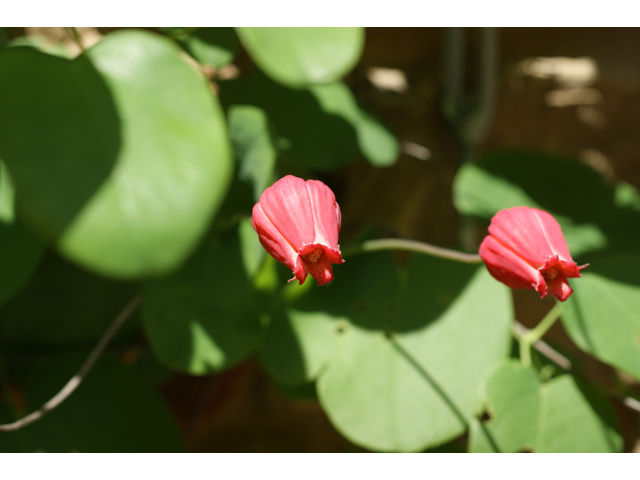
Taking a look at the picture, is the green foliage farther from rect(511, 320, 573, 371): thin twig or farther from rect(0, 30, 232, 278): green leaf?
rect(0, 30, 232, 278): green leaf

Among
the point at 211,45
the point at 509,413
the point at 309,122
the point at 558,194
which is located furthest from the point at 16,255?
the point at 558,194

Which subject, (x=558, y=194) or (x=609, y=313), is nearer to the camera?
(x=609, y=313)

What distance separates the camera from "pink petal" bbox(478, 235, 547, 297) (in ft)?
0.97

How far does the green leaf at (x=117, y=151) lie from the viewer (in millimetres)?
324

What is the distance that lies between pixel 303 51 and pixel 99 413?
17.1 inches

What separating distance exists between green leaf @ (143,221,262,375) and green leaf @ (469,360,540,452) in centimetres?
24

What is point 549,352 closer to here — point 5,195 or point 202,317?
point 202,317

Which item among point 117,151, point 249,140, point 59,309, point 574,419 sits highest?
point 117,151

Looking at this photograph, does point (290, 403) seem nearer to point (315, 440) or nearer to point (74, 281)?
point (315, 440)

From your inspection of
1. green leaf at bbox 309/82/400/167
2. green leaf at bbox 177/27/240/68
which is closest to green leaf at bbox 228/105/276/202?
green leaf at bbox 177/27/240/68

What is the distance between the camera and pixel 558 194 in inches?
28.0

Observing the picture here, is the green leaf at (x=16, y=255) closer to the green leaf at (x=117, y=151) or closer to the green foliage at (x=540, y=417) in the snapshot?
the green leaf at (x=117, y=151)

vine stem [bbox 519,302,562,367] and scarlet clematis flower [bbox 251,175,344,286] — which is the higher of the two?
scarlet clematis flower [bbox 251,175,344,286]

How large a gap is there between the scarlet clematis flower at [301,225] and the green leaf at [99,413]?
1.24ft
